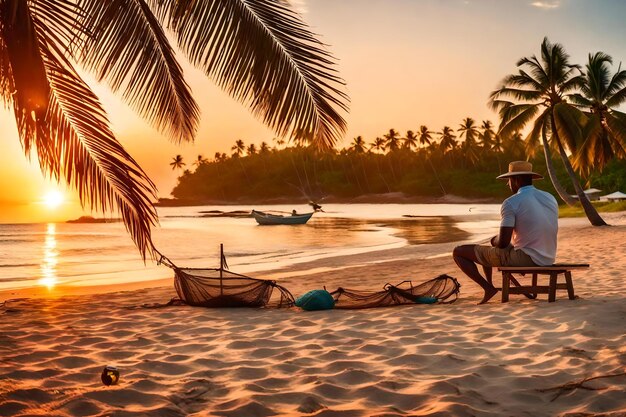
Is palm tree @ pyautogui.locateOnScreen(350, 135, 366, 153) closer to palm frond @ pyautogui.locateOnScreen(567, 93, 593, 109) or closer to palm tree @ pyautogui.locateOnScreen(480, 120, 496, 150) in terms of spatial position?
palm tree @ pyautogui.locateOnScreen(480, 120, 496, 150)

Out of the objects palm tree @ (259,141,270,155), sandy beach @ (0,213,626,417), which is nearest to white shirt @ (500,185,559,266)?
sandy beach @ (0,213,626,417)

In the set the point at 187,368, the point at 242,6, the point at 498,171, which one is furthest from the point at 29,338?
the point at 498,171

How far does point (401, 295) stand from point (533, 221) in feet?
6.26

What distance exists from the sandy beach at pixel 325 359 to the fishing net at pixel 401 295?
0.27 m

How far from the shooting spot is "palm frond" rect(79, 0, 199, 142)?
17.9ft

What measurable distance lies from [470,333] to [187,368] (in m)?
2.61

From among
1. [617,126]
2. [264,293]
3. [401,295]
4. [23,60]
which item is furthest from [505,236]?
[617,126]

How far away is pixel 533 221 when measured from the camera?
626cm

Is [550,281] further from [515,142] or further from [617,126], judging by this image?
[515,142]

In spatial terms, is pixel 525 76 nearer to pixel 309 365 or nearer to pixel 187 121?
pixel 187 121

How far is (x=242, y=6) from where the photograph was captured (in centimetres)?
540

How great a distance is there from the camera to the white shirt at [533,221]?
6.24 m

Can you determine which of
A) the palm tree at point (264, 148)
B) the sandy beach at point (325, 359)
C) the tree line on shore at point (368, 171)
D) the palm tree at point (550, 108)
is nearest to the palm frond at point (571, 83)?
the palm tree at point (550, 108)

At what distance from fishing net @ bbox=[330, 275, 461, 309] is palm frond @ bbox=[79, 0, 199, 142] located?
2928 mm
